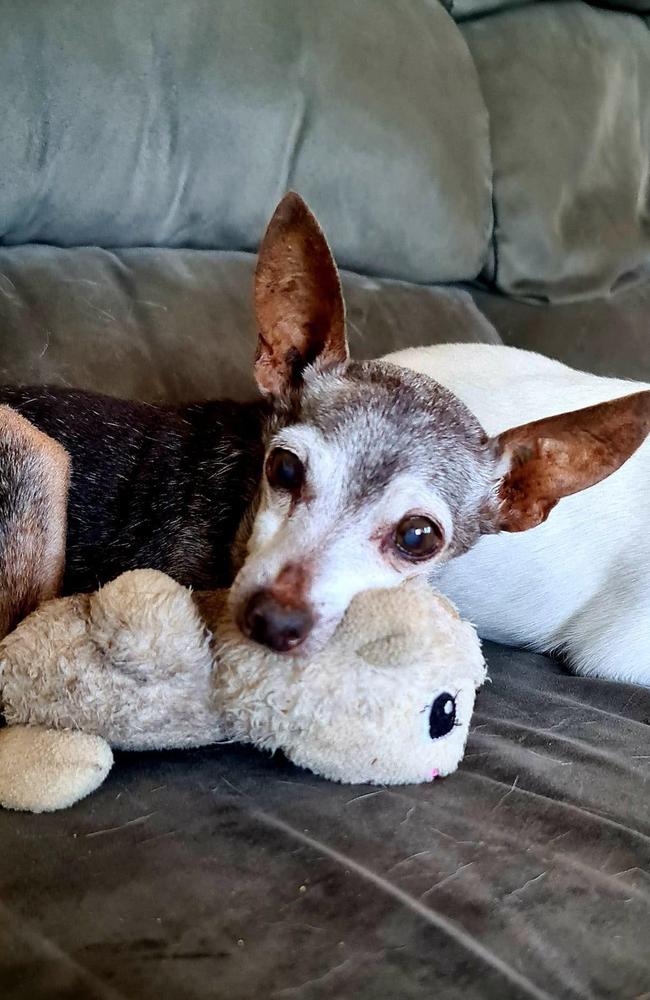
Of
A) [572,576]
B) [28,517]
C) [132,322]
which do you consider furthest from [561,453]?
[132,322]

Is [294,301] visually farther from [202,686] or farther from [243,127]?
[243,127]

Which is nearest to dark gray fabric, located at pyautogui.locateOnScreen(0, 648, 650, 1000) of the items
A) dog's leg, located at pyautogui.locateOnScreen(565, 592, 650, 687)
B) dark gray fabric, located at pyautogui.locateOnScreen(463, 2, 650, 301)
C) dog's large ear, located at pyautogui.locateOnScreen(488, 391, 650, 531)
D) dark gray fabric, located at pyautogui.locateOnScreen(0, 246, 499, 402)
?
dog's large ear, located at pyautogui.locateOnScreen(488, 391, 650, 531)

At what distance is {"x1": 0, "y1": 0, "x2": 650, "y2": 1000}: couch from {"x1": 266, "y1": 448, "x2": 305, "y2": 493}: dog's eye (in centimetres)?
38

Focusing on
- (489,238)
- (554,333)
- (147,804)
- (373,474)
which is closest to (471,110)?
(489,238)

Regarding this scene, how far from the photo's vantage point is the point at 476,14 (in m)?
2.92

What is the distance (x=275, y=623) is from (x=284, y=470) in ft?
0.96

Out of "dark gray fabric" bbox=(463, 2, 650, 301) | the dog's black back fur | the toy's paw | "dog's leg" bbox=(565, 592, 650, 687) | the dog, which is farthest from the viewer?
"dark gray fabric" bbox=(463, 2, 650, 301)

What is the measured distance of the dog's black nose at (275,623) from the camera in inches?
43.9

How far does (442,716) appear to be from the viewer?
1.17 m

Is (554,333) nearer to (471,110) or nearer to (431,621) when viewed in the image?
(471,110)

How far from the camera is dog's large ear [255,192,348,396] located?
4.39ft

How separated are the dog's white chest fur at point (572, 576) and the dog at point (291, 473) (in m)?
0.37

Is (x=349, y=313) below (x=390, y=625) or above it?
below

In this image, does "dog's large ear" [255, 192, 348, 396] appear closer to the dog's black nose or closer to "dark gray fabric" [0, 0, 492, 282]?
the dog's black nose
